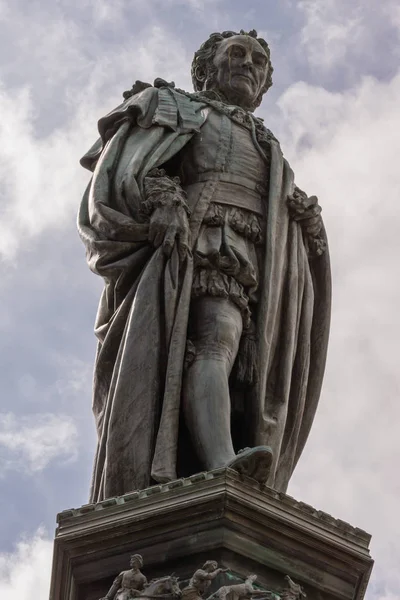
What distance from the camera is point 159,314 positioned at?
40.3 feet

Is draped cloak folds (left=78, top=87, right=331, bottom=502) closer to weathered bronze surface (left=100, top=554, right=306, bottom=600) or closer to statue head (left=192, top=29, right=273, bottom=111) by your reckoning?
statue head (left=192, top=29, right=273, bottom=111)

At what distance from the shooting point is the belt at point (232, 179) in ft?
44.8

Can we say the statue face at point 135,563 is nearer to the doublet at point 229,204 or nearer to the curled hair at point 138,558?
the curled hair at point 138,558

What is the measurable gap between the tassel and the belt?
57.2 inches

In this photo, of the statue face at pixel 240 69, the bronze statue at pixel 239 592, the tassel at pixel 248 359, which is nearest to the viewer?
the bronze statue at pixel 239 592

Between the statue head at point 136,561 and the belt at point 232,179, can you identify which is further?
the belt at point 232,179

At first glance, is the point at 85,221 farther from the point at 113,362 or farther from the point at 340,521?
the point at 340,521

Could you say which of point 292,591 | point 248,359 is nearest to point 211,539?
point 292,591

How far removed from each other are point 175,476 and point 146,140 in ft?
11.7

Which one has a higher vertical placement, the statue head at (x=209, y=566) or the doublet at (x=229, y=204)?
the doublet at (x=229, y=204)

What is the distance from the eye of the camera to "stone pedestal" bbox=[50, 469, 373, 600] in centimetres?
1041

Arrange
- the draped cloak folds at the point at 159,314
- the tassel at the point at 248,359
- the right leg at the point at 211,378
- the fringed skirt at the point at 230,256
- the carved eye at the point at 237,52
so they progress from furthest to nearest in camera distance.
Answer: the carved eye at the point at 237,52 → the fringed skirt at the point at 230,256 → the tassel at the point at 248,359 → the draped cloak folds at the point at 159,314 → the right leg at the point at 211,378

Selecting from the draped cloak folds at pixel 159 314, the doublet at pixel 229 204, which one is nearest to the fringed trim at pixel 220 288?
the doublet at pixel 229 204

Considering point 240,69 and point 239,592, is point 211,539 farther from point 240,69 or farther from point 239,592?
point 240,69
